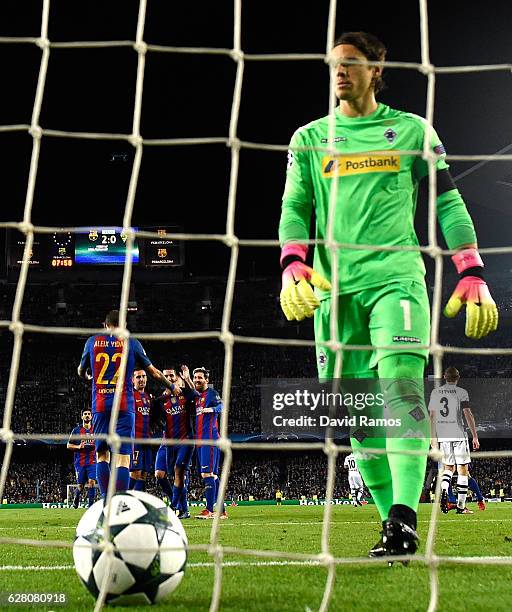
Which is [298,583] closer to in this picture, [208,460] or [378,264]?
[378,264]

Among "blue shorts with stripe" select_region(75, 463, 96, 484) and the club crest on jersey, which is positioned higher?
the club crest on jersey

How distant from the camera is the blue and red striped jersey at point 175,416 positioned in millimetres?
9828

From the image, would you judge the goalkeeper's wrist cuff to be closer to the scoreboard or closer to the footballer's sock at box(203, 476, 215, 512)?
the footballer's sock at box(203, 476, 215, 512)

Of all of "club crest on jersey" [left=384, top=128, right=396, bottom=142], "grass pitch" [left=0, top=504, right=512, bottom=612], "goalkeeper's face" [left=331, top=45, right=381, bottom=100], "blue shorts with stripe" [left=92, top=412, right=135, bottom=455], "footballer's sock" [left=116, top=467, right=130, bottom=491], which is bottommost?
"grass pitch" [left=0, top=504, right=512, bottom=612]

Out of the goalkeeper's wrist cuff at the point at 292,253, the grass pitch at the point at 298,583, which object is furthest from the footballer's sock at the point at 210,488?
the goalkeeper's wrist cuff at the point at 292,253

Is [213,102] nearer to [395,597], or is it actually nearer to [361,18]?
[361,18]

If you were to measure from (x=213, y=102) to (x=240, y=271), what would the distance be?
1141 cm

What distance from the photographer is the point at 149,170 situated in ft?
71.5

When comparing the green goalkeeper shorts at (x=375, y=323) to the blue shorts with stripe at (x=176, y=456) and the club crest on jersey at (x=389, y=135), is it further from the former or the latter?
the blue shorts with stripe at (x=176, y=456)

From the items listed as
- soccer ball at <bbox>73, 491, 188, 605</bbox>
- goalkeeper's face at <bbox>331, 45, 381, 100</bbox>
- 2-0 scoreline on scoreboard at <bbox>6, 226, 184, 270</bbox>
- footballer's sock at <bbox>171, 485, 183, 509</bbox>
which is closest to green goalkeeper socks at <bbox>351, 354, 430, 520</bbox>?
soccer ball at <bbox>73, 491, 188, 605</bbox>

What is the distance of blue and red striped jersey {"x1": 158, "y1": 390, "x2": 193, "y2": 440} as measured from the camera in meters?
9.83

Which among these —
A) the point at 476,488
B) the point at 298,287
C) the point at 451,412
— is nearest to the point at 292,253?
the point at 298,287

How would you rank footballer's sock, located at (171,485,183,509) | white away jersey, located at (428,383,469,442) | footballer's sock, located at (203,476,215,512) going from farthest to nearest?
white away jersey, located at (428,383,469,442) → footballer's sock, located at (171,485,183,509) → footballer's sock, located at (203,476,215,512)

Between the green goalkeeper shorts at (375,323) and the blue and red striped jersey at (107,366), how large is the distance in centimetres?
313
